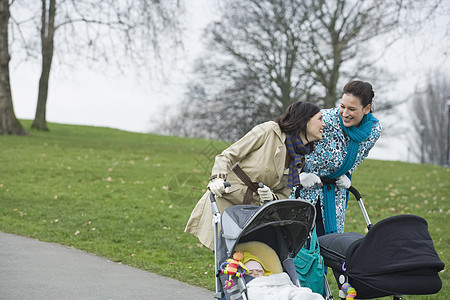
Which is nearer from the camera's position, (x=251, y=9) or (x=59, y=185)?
(x=59, y=185)

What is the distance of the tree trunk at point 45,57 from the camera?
19.5 m

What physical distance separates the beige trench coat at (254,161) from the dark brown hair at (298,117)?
7 cm

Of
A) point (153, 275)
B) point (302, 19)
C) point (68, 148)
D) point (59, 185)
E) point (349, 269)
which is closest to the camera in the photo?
point (349, 269)

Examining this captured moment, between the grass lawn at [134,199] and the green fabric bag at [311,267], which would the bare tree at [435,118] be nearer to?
the grass lawn at [134,199]

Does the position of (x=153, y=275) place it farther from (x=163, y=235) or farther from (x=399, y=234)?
(x=399, y=234)

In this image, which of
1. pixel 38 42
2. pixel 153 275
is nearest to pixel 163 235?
pixel 153 275

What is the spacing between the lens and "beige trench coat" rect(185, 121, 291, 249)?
4.21m

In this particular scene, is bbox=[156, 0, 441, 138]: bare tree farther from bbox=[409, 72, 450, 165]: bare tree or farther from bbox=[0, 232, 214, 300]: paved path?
bbox=[409, 72, 450, 165]: bare tree

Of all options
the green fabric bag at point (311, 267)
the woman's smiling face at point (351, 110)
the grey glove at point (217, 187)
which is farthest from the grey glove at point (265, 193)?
the woman's smiling face at point (351, 110)

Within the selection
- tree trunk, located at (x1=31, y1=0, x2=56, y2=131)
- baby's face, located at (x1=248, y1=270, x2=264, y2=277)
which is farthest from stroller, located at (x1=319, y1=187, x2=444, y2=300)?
tree trunk, located at (x1=31, y1=0, x2=56, y2=131)

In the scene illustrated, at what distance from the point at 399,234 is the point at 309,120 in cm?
116

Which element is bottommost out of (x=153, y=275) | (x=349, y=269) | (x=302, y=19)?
(x=153, y=275)

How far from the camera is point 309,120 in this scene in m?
4.29

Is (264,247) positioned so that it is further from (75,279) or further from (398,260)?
(75,279)
